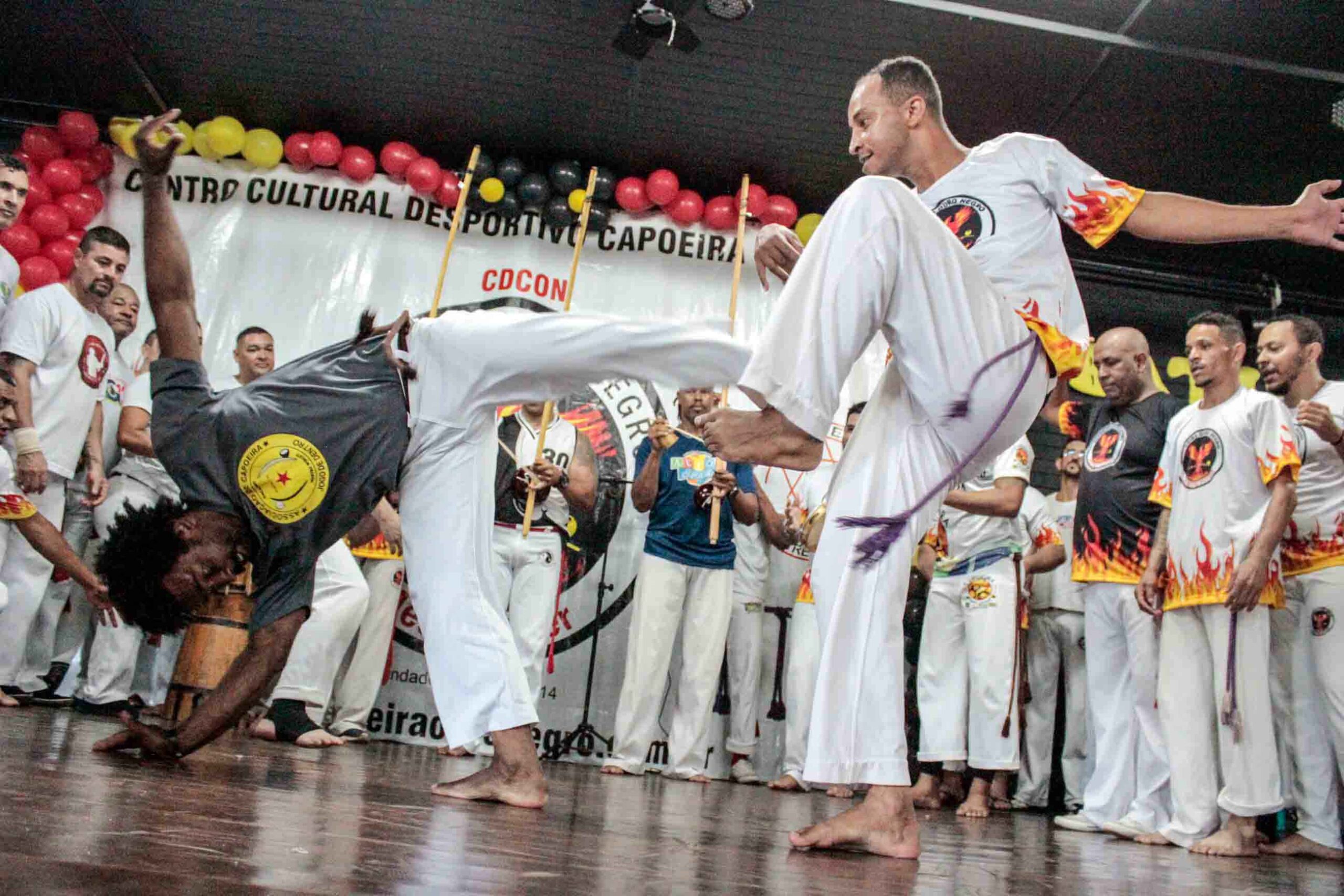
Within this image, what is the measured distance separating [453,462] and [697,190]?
13.9 feet

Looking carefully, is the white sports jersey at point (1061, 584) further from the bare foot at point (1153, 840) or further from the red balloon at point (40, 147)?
the red balloon at point (40, 147)

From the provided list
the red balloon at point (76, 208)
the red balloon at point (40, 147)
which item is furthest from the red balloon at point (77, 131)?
the red balloon at point (76, 208)

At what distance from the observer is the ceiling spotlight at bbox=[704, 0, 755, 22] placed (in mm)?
4852

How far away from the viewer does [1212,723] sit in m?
3.78

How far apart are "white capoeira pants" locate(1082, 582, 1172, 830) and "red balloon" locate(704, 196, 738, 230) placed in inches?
116

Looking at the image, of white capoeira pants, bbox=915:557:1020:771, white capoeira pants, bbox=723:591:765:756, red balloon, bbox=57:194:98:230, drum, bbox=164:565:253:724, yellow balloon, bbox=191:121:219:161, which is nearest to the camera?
drum, bbox=164:565:253:724

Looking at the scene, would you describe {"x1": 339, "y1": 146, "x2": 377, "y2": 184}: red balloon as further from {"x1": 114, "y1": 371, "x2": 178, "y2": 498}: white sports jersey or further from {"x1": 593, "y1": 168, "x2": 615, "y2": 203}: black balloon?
{"x1": 114, "y1": 371, "x2": 178, "y2": 498}: white sports jersey

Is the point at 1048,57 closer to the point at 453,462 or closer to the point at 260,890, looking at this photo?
the point at 453,462

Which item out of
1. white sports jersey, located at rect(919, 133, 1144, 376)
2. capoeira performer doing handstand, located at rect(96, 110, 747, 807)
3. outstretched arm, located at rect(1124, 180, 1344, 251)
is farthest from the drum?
outstretched arm, located at rect(1124, 180, 1344, 251)

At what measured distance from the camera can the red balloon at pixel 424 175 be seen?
613 cm

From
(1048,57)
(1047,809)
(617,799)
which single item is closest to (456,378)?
(617,799)

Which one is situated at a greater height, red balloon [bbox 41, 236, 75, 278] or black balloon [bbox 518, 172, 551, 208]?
black balloon [bbox 518, 172, 551, 208]

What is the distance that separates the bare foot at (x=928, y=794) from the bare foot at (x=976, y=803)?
6.5 inches

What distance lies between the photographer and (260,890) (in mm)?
994
